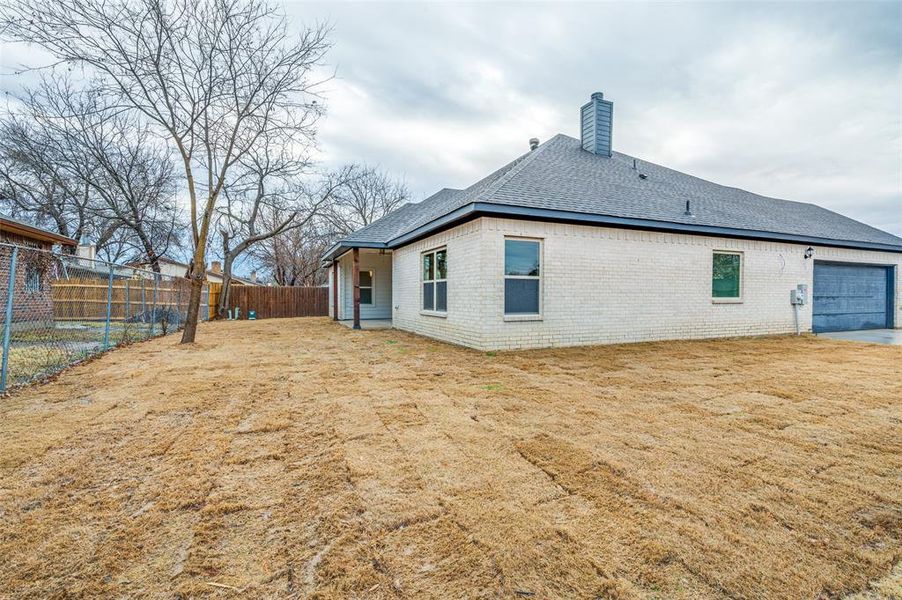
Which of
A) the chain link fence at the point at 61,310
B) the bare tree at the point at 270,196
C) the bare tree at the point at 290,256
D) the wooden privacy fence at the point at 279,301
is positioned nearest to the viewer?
the chain link fence at the point at 61,310

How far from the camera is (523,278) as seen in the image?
751 cm

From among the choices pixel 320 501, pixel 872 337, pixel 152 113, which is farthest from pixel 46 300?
pixel 872 337

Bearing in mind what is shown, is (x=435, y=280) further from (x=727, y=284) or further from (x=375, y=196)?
(x=375, y=196)

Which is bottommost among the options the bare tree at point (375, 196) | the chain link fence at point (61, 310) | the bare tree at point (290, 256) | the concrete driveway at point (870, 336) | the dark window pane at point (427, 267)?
the concrete driveway at point (870, 336)

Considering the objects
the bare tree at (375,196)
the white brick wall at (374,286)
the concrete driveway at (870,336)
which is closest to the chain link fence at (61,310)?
the white brick wall at (374,286)

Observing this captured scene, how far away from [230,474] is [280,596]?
120 centimetres

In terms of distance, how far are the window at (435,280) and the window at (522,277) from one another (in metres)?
1.65

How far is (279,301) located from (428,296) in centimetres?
1230

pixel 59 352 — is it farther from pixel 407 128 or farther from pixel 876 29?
pixel 876 29

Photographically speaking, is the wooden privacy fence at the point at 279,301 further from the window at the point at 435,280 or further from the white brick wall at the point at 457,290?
the window at the point at 435,280

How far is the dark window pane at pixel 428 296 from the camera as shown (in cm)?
950

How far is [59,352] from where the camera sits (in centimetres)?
635

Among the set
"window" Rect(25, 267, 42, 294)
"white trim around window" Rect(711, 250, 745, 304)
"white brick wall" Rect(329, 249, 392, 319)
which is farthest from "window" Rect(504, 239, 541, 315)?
"window" Rect(25, 267, 42, 294)

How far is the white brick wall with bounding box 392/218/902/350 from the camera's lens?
7.29m
